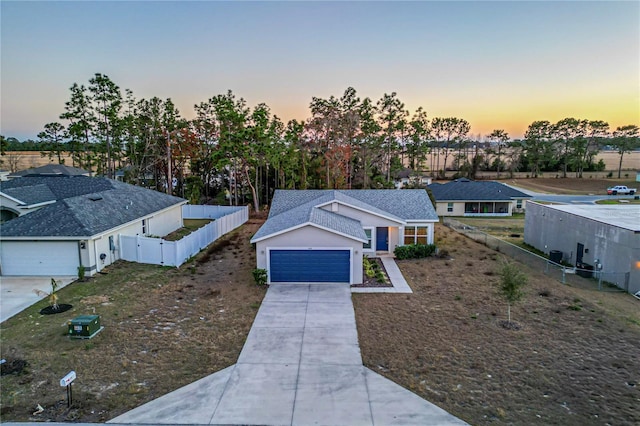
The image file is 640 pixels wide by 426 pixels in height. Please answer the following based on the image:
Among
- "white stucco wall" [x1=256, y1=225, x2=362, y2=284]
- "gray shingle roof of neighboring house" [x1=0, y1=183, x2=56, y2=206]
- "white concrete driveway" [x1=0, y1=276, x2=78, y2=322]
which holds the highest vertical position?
"gray shingle roof of neighboring house" [x1=0, y1=183, x2=56, y2=206]

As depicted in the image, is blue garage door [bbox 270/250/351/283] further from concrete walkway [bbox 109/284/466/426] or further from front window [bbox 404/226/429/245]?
front window [bbox 404/226/429/245]

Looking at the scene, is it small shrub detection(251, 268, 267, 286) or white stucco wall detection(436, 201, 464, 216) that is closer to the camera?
small shrub detection(251, 268, 267, 286)

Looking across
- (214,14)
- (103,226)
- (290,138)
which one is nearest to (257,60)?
(214,14)

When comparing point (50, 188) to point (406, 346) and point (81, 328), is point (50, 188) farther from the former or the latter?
point (406, 346)

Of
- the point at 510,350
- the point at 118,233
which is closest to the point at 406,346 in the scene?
the point at 510,350

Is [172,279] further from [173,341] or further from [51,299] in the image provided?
[173,341]

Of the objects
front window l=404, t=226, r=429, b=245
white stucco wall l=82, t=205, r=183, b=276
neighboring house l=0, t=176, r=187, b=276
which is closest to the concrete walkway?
white stucco wall l=82, t=205, r=183, b=276
